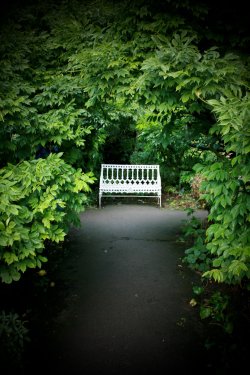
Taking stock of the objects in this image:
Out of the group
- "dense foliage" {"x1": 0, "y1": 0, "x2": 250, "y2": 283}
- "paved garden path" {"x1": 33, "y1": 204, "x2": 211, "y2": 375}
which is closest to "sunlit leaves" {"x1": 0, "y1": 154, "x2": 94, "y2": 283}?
"dense foliage" {"x1": 0, "y1": 0, "x2": 250, "y2": 283}

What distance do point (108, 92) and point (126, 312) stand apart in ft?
10.5

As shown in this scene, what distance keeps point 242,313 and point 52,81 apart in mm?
4217

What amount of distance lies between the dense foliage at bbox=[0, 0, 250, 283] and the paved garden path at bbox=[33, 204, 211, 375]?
987 millimetres

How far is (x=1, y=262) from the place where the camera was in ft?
9.94

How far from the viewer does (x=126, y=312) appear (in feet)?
12.6

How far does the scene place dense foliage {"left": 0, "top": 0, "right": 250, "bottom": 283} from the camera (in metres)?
2.94

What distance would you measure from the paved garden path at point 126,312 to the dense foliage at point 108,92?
3.24 ft

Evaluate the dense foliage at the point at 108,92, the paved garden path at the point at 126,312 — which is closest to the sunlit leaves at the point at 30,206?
the dense foliage at the point at 108,92

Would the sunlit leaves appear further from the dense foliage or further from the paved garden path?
the paved garden path

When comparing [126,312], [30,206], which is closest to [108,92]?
[30,206]

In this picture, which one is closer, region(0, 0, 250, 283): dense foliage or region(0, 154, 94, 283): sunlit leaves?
region(0, 154, 94, 283): sunlit leaves

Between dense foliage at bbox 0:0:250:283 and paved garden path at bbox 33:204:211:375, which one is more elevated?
dense foliage at bbox 0:0:250:283

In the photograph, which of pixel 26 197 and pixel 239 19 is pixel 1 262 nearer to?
pixel 26 197

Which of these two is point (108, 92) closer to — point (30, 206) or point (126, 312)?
point (30, 206)
